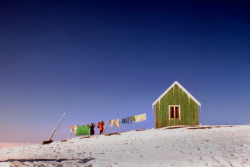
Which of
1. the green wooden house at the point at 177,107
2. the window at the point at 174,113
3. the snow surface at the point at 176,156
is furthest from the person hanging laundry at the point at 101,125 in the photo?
the snow surface at the point at 176,156

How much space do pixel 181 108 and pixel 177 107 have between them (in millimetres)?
499

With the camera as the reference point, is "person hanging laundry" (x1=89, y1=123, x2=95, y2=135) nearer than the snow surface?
No

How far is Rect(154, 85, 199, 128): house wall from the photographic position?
3488 centimetres

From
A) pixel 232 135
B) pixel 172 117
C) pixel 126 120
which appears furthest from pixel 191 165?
pixel 126 120

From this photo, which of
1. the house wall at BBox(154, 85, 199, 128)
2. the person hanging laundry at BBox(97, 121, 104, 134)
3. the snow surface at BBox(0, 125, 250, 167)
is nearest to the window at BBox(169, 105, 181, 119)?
the house wall at BBox(154, 85, 199, 128)

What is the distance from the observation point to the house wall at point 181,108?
114 feet

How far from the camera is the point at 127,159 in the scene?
15.5 m

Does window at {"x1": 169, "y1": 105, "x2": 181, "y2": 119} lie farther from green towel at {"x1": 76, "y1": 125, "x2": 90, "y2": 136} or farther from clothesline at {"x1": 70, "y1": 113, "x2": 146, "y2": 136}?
green towel at {"x1": 76, "y1": 125, "x2": 90, "y2": 136}

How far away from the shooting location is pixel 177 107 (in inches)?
1389

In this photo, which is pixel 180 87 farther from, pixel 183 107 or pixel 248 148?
pixel 248 148

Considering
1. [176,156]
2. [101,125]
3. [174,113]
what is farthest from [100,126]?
[176,156]

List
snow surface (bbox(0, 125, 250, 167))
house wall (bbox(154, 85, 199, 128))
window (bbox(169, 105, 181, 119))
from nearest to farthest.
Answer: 1. snow surface (bbox(0, 125, 250, 167))
2. house wall (bbox(154, 85, 199, 128))
3. window (bbox(169, 105, 181, 119))

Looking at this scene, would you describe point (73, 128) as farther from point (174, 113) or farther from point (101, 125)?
point (174, 113)

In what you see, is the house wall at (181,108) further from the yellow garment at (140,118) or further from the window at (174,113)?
the yellow garment at (140,118)
